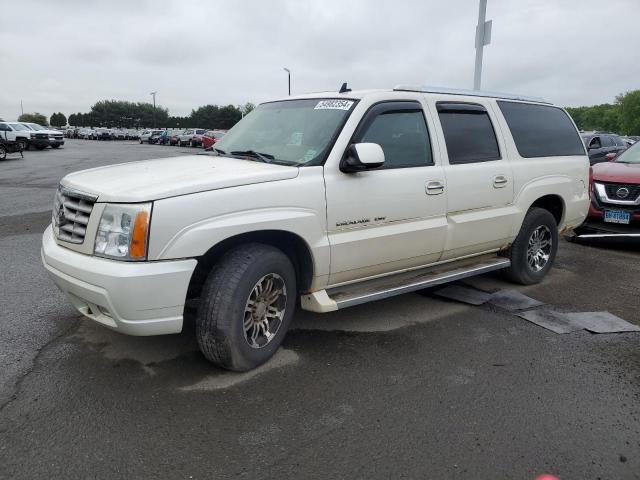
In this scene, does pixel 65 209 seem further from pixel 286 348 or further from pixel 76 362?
pixel 286 348

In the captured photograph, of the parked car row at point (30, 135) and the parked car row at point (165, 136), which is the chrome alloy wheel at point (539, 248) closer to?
the parked car row at point (165, 136)

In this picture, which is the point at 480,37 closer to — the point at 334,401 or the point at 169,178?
the point at 169,178

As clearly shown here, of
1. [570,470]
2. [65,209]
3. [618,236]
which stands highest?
[65,209]

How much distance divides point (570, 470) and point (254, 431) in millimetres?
1603

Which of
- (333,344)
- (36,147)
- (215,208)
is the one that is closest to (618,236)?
(333,344)

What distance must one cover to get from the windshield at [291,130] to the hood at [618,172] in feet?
16.5

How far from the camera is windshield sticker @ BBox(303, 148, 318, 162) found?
3.76 metres

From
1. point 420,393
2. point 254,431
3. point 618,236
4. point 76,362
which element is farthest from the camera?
point 618,236

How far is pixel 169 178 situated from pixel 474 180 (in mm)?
2663

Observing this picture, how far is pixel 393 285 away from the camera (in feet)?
13.7

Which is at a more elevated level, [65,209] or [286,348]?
[65,209]

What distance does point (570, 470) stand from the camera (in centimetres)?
256

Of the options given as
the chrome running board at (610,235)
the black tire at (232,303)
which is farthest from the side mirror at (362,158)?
the chrome running board at (610,235)

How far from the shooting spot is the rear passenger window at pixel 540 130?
5215mm
